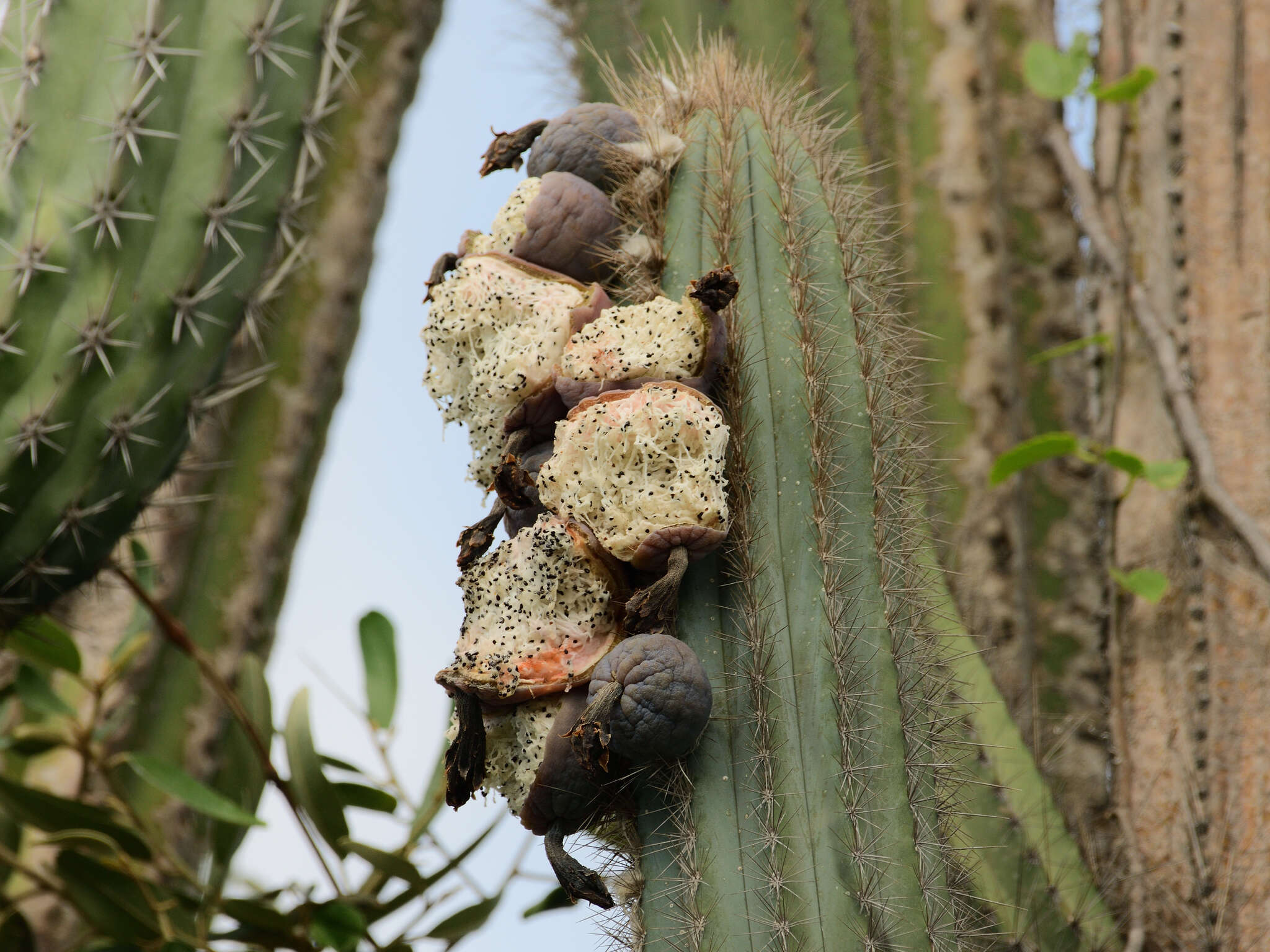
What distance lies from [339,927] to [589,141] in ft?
2.59

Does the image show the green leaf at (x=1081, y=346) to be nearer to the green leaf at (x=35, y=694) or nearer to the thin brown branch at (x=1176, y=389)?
the thin brown branch at (x=1176, y=389)

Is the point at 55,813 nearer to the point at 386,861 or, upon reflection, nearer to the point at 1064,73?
the point at 386,861

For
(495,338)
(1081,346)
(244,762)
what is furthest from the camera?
(244,762)

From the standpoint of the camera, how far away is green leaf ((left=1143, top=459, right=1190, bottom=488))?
128 cm

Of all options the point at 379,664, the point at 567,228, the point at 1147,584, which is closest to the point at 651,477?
the point at 567,228

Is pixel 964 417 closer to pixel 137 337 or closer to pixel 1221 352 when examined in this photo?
pixel 1221 352

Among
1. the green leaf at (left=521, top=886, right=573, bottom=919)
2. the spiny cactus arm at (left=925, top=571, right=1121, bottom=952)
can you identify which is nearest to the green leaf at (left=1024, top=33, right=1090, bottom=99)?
the spiny cactus arm at (left=925, top=571, right=1121, bottom=952)

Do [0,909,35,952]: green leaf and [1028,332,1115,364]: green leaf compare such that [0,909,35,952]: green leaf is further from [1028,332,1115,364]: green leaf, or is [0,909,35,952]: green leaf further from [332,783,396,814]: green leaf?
[1028,332,1115,364]: green leaf

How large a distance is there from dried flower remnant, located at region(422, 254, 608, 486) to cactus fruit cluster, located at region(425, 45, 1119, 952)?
0.5 inches

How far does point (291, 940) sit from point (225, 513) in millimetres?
669

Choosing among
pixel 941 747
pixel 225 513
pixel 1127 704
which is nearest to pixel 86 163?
pixel 225 513

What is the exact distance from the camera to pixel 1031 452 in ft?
3.99

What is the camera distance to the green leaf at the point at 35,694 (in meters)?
1.19

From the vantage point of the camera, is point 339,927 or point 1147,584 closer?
point 339,927
